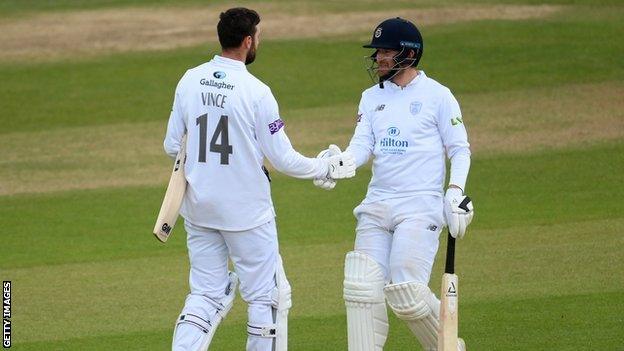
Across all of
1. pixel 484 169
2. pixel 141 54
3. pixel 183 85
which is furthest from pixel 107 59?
pixel 183 85

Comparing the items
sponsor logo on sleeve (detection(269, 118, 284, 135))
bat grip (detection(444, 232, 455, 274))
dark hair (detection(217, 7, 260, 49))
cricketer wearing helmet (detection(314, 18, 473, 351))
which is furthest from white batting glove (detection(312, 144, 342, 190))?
dark hair (detection(217, 7, 260, 49))

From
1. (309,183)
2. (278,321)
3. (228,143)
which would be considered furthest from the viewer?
(309,183)

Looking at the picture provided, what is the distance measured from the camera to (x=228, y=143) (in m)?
7.03

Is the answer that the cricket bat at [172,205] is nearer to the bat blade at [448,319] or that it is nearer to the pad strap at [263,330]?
the pad strap at [263,330]

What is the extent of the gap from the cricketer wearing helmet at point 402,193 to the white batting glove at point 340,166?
0.07 m

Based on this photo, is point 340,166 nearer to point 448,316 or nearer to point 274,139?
point 274,139

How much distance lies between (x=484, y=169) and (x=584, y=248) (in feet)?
9.01

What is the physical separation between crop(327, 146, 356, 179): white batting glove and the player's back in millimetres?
443

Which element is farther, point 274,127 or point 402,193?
point 402,193

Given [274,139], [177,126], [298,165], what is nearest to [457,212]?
[298,165]

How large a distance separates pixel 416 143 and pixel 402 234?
0.51m

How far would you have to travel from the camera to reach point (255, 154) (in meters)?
7.10

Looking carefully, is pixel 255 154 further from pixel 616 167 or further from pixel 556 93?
pixel 556 93

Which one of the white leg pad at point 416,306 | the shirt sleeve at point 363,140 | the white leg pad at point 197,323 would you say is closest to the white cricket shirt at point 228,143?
the white leg pad at point 197,323
